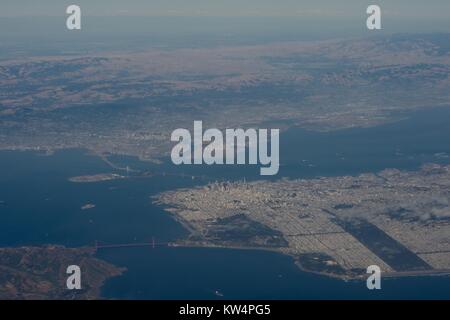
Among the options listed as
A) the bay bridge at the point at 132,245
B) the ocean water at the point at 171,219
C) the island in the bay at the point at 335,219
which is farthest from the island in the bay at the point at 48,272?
the island in the bay at the point at 335,219

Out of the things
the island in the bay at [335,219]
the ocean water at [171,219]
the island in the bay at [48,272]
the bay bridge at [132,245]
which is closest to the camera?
the island in the bay at [48,272]

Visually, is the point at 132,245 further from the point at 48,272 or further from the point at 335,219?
the point at 335,219

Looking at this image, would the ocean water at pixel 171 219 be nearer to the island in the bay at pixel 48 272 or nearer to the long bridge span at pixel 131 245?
the long bridge span at pixel 131 245

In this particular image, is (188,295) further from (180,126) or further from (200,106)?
(200,106)

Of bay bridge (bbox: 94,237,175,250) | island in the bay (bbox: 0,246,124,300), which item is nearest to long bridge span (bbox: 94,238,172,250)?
bay bridge (bbox: 94,237,175,250)

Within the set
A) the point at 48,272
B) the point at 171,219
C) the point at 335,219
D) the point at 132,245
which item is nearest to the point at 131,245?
the point at 132,245

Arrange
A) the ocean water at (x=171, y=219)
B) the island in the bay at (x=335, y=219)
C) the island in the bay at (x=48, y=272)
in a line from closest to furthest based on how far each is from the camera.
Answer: the island in the bay at (x=48, y=272), the ocean water at (x=171, y=219), the island in the bay at (x=335, y=219)
